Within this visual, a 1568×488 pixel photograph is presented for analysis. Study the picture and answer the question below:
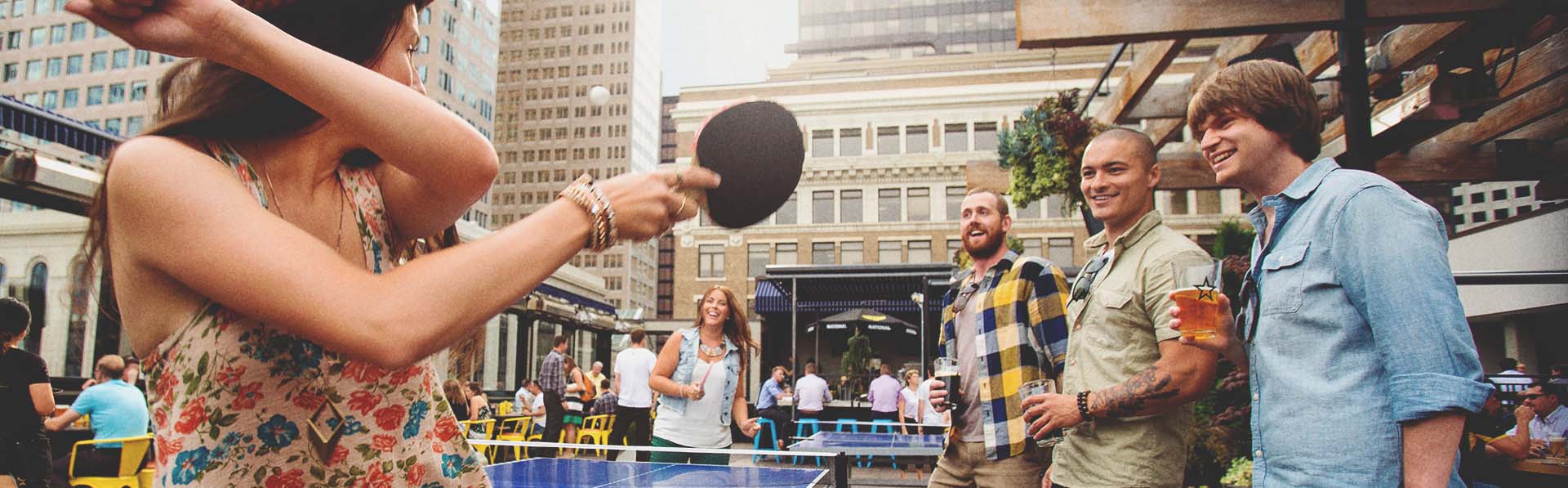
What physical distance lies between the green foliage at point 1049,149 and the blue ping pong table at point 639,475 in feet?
13.3

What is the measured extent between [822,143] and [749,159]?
3666 centimetres

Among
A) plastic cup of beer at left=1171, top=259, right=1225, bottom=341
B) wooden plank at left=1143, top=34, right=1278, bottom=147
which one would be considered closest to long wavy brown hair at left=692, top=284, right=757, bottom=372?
wooden plank at left=1143, top=34, right=1278, bottom=147

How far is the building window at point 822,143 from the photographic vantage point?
37.5 metres

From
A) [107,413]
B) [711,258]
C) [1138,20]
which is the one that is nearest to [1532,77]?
[1138,20]

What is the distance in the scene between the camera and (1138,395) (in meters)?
2.48

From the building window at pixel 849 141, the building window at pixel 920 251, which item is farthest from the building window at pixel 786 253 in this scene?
the building window at pixel 920 251

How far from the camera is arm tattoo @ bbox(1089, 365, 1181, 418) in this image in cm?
246

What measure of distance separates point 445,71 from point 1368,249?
267ft

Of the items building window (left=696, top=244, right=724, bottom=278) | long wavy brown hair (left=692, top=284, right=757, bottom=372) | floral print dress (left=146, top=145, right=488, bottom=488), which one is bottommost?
floral print dress (left=146, top=145, right=488, bottom=488)

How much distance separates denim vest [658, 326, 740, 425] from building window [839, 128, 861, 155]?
32143mm

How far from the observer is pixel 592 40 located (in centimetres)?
11412

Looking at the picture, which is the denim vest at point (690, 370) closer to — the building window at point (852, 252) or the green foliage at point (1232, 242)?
the green foliage at point (1232, 242)

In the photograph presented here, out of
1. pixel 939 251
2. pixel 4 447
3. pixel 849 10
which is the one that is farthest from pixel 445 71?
pixel 4 447

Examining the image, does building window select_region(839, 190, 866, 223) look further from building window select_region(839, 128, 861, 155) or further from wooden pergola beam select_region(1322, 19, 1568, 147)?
wooden pergola beam select_region(1322, 19, 1568, 147)
